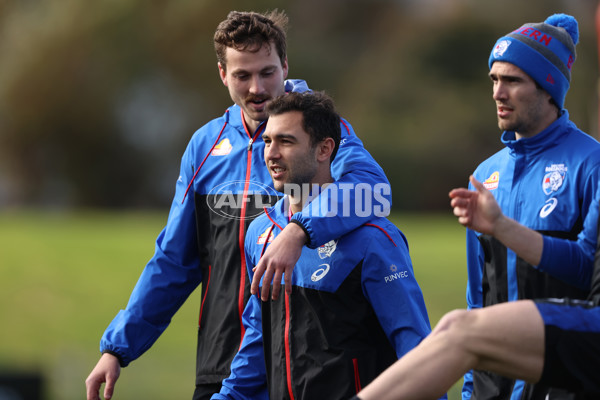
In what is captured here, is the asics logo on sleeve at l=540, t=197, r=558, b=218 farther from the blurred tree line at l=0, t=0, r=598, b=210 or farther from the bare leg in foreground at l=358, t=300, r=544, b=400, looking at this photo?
the blurred tree line at l=0, t=0, r=598, b=210

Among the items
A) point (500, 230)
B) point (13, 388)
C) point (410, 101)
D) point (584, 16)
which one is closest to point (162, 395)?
point (13, 388)

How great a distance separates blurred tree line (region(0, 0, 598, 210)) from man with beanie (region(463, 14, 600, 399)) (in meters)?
28.4

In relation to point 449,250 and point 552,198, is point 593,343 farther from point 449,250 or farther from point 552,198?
point 449,250

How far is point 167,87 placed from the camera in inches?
1545

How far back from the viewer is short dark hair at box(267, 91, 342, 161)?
3971mm

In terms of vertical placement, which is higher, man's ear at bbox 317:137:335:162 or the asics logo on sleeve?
man's ear at bbox 317:137:335:162

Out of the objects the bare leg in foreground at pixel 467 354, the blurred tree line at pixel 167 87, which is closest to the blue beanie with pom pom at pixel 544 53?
the bare leg in foreground at pixel 467 354

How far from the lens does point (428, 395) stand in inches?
114

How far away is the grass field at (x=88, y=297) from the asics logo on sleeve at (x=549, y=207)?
22.4 ft

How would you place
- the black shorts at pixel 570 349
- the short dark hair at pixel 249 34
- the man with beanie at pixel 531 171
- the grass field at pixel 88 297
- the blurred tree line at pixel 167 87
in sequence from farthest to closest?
the blurred tree line at pixel 167 87 → the grass field at pixel 88 297 → the short dark hair at pixel 249 34 → the man with beanie at pixel 531 171 → the black shorts at pixel 570 349

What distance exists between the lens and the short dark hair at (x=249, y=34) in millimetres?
4449

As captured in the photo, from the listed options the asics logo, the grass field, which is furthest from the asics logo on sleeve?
the grass field

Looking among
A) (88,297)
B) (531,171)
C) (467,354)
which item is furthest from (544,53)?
(88,297)

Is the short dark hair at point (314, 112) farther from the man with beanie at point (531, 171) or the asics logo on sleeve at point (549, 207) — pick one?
the asics logo on sleeve at point (549, 207)
